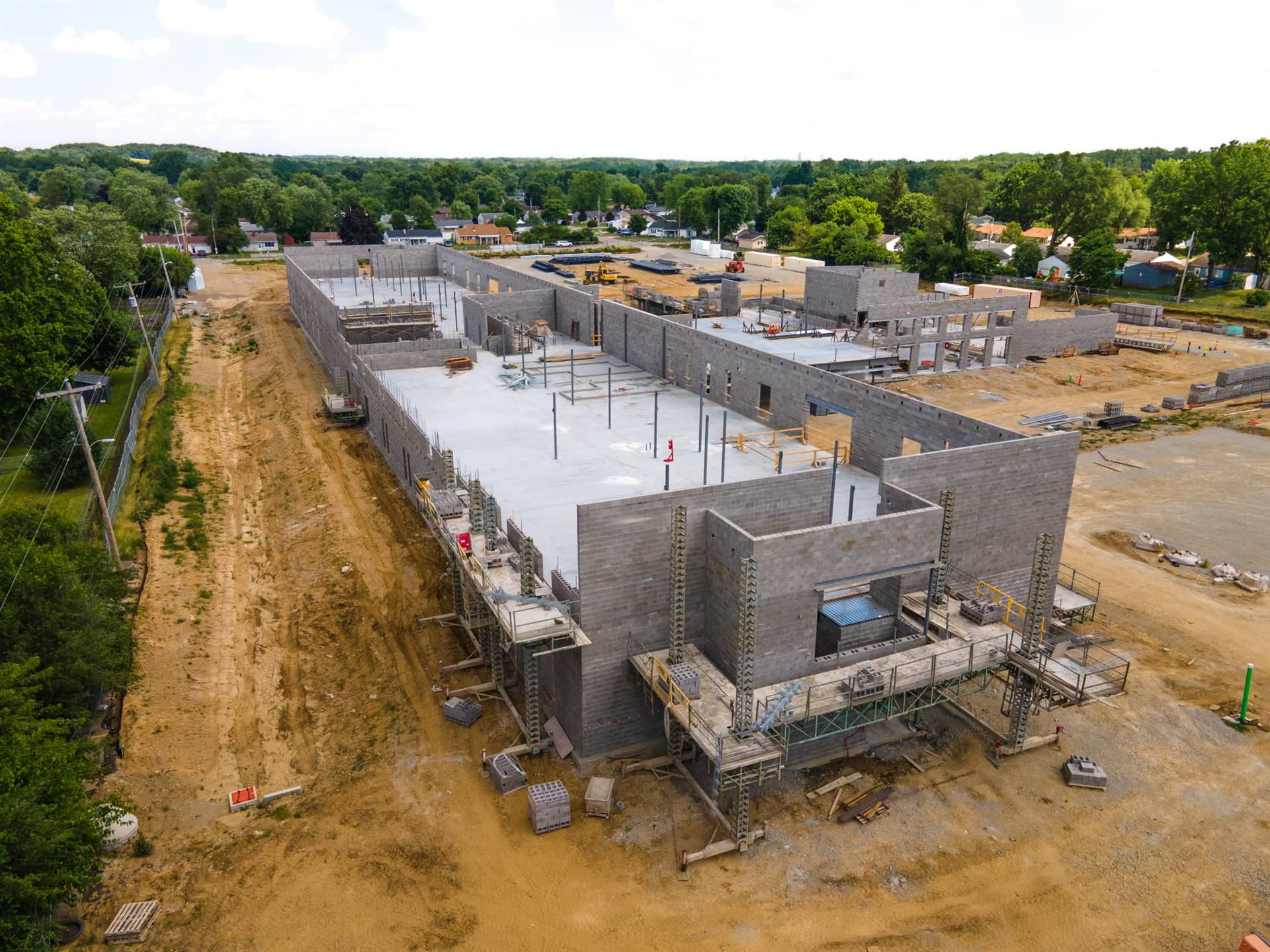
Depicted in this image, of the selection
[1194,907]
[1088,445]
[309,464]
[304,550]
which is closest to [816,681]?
[1194,907]

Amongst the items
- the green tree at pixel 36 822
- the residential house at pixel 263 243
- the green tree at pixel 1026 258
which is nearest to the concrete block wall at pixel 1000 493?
the green tree at pixel 36 822

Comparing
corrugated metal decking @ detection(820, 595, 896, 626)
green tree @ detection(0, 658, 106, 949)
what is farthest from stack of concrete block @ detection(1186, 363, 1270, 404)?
green tree @ detection(0, 658, 106, 949)

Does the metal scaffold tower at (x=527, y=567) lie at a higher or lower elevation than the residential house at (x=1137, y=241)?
lower

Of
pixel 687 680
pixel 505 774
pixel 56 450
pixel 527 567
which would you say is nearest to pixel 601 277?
pixel 56 450

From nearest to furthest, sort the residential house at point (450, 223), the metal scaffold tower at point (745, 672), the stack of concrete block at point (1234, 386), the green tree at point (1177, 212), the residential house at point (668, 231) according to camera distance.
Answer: the metal scaffold tower at point (745, 672)
the stack of concrete block at point (1234, 386)
the green tree at point (1177, 212)
the residential house at point (450, 223)
the residential house at point (668, 231)

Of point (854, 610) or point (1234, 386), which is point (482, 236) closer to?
point (1234, 386)

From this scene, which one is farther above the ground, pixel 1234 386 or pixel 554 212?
pixel 554 212

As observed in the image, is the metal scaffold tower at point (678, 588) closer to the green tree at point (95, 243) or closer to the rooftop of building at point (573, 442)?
the rooftop of building at point (573, 442)
